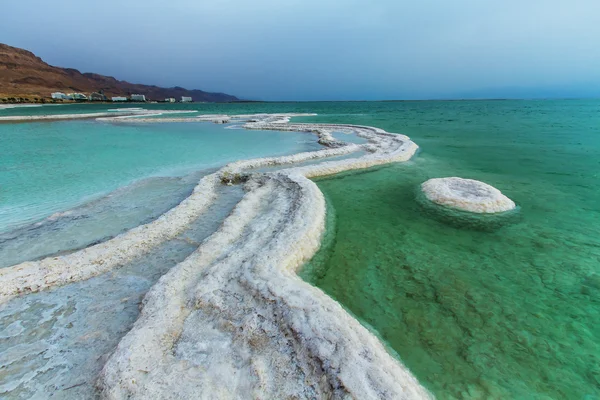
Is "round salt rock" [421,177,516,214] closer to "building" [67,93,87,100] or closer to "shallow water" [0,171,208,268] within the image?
"shallow water" [0,171,208,268]

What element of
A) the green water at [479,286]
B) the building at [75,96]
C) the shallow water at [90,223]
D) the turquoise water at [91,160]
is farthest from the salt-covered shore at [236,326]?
the building at [75,96]

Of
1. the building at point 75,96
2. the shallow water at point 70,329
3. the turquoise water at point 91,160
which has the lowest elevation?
the shallow water at point 70,329

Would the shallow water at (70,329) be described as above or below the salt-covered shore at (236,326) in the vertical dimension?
below

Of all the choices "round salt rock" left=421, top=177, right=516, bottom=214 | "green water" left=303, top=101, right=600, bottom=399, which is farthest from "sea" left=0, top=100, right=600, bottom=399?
"round salt rock" left=421, top=177, right=516, bottom=214

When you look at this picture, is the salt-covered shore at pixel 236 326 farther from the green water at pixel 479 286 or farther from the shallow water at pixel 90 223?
the shallow water at pixel 90 223

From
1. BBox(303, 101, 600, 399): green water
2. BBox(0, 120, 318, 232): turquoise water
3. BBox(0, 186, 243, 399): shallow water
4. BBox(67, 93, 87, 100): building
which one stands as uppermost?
BBox(67, 93, 87, 100): building

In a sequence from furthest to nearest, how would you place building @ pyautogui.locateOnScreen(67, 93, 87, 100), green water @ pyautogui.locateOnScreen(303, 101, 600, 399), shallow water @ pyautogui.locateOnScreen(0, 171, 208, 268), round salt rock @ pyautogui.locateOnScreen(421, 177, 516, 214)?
building @ pyautogui.locateOnScreen(67, 93, 87, 100) → round salt rock @ pyautogui.locateOnScreen(421, 177, 516, 214) → shallow water @ pyautogui.locateOnScreen(0, 171, 208, 268) → green water @ pyautogui.locateOnScreen(303, 101, 600, 399)
